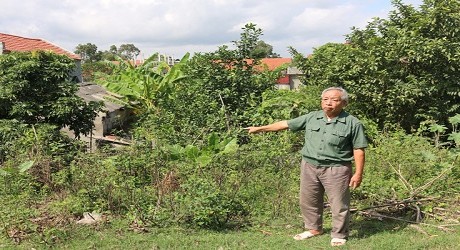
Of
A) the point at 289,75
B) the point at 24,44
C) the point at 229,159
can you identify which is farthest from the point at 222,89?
the point at 24,44

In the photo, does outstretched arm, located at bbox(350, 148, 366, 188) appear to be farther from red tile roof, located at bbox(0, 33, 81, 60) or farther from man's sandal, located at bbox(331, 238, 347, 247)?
red tile roof, located at bbox(0, 33, 81, 60)

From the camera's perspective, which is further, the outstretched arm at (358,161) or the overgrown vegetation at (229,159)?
the overgrown vegetation at (229,159)

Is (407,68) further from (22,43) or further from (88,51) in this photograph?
(88,51)

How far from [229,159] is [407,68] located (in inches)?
177

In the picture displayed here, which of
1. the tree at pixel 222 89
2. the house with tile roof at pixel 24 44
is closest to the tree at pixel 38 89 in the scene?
the tree at pixel 222 89

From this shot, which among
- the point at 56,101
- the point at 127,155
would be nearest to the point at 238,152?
the point at 127,155

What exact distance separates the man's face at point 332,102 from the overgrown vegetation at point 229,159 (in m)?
1.28

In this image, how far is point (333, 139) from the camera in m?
4.14

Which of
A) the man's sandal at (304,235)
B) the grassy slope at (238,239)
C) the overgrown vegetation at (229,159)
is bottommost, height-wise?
the grassy slope at (238,239)

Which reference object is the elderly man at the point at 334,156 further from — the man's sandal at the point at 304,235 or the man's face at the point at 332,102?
the man's sandal at the point at 304,235

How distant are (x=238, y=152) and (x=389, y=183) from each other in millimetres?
1942

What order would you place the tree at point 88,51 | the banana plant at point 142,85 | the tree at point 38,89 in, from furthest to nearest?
1. the tree at point 88,51
2. the banana plant at point 142,85
3. the tree at point 38,89

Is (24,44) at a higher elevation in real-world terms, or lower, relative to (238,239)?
higher

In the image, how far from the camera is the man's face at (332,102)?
411 cm
